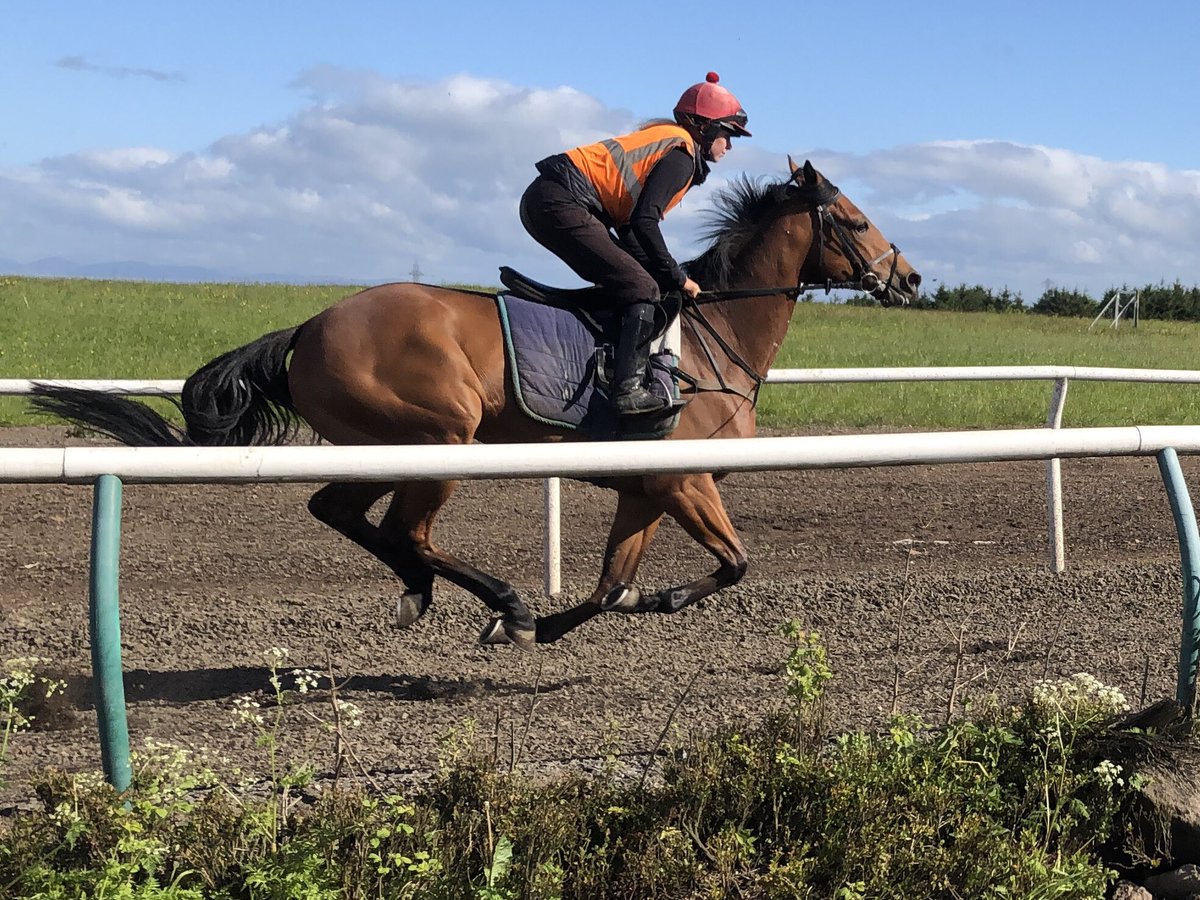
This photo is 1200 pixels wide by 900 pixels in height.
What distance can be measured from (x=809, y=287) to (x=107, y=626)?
13.7 feet

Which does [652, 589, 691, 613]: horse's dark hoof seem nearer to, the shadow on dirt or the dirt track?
the dirt track

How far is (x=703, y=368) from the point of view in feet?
18.1

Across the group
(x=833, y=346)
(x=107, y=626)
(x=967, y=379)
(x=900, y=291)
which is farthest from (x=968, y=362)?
(x=107, y=626)

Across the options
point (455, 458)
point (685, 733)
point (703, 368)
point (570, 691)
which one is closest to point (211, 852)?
point (455, 458)

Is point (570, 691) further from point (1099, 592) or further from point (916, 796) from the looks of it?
point (1099, 592)

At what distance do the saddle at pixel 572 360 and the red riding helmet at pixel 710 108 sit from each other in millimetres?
865

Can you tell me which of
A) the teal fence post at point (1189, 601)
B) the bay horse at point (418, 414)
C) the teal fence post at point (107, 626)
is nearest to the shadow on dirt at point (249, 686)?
the bay horse at point (418, 414)

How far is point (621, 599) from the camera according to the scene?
510cm

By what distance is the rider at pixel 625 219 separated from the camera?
513 cm

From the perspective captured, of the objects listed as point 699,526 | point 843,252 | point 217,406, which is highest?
point 843,252

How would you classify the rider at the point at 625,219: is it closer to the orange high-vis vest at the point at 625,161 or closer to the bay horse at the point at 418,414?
the orange high-vis vest at the point at 625,161

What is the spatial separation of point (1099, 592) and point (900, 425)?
7049 mm

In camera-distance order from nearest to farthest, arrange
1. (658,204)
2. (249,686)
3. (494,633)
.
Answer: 1. (249,686)
2. (494,633)
3. (658,204)

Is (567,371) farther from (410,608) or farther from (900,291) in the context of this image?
(900,291)
